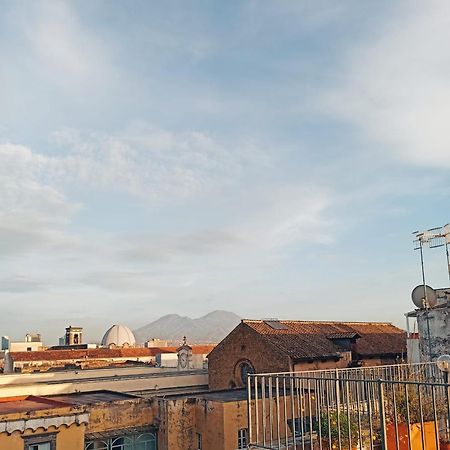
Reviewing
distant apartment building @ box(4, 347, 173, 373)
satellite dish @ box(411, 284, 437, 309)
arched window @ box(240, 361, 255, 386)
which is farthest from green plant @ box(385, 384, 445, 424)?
distant apartment building @ box(4, 347, 173, 373)

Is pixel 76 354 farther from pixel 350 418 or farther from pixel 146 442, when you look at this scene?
pixel 350 418

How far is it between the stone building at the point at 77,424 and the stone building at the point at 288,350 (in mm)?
9840

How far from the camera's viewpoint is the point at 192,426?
24156 millimetres

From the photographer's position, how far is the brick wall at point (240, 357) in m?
31.9

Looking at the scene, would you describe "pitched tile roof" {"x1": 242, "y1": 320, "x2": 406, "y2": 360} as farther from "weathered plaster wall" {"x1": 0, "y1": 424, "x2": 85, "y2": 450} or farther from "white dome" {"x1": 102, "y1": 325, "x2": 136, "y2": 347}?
"white dome" {"x1": 102, "y1": 325, "x2": 136, "y2": 347}

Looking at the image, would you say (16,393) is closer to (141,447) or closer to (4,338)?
(141,447)

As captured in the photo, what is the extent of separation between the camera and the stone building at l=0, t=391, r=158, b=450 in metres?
18.3

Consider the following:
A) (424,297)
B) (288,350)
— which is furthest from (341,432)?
(288,350)

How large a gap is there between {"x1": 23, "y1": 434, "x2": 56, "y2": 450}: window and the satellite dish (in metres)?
15.2

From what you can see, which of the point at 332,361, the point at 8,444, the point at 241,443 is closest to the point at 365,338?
the point at 332,361

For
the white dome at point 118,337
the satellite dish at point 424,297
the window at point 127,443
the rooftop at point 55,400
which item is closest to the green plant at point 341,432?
the satellite dish at point 424,297

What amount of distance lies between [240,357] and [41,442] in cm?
1754

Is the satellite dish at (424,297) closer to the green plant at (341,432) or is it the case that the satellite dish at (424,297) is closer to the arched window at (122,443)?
the green plant at (341,432)

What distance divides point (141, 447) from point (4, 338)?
6714 cm
